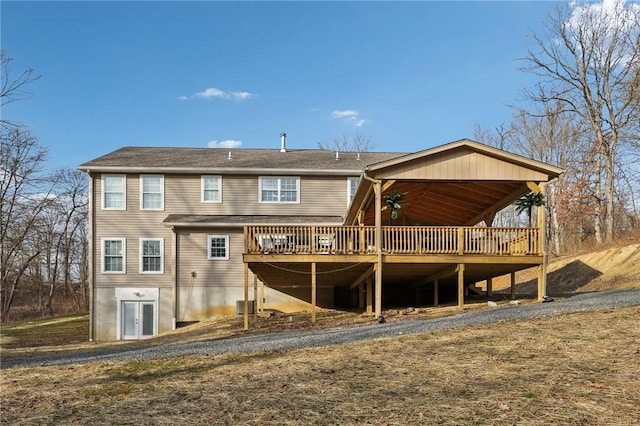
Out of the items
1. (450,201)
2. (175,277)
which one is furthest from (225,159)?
(450,201)

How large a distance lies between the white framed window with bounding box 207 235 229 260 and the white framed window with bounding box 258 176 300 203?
7.62 feet

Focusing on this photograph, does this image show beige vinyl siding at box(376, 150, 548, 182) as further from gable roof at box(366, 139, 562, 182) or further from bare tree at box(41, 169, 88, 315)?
bare tree at box(41, 169, 88, 315)

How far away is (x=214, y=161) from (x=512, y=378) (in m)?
19.1

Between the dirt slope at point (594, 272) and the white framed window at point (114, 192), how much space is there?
59.9ft

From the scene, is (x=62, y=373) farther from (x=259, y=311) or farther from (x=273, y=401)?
(x=259, y=311)

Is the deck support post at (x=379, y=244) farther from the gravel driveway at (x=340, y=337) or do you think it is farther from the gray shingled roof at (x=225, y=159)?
the gray shingled roof at (x=225, y=159)

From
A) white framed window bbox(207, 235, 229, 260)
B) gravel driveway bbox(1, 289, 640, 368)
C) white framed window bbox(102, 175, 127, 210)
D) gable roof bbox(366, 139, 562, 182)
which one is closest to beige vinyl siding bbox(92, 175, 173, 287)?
white framed window bbox(102, 175, 127, 210)

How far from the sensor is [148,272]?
2270cm

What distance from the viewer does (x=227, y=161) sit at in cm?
2417

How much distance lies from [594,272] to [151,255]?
64.9 ft

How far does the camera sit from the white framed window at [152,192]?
75.5 ft

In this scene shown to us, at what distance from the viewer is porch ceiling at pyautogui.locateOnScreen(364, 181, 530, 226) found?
56.6 feet

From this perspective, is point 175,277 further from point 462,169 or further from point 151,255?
point 462,169

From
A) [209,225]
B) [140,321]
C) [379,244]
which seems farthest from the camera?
[140,321]
